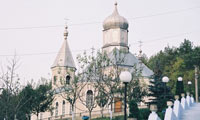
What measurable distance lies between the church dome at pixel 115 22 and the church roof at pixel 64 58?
676cm

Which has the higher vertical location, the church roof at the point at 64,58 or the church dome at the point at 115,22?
the church dome at the point at 115,22

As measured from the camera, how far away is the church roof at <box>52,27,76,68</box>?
43188mm

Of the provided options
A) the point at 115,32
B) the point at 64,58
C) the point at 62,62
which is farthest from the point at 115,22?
the point at 62,62

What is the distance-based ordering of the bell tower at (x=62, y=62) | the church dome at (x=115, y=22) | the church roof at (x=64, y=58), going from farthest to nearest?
1. the church roof at (x=64, y=58)
2. the bell tower at (x=62, y=62)
3. the church dome at (x=115, y=22)

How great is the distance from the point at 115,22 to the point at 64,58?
354 inches

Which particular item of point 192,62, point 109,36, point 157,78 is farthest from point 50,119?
point 192,62

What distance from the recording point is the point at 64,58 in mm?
43719

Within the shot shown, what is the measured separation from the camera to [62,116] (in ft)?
125

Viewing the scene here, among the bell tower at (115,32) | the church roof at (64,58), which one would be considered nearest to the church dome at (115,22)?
the bell tower at (115,32)

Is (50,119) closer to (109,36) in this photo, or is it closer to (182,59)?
(109,36)

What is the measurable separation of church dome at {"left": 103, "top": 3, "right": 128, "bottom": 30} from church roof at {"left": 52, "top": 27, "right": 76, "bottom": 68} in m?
6.76

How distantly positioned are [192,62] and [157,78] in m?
22.5

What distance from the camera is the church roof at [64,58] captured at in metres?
43.2

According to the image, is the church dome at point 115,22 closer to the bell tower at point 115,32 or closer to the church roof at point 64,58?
the bell tower at point 115,32
